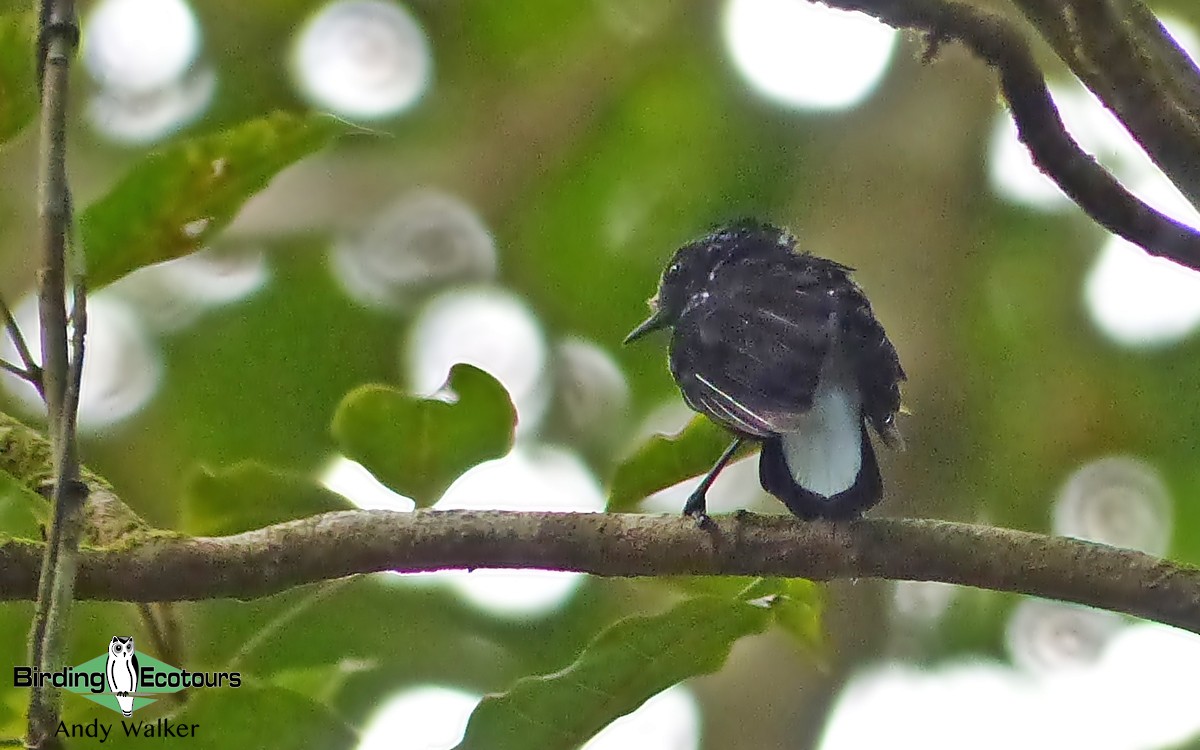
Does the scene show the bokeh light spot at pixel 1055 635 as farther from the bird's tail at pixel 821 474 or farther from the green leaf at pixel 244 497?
the green leaf at pixel 244 497

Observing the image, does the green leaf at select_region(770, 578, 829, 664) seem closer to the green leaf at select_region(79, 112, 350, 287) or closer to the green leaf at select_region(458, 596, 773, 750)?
the green leaf at select_region(458, 596, 773, 750)

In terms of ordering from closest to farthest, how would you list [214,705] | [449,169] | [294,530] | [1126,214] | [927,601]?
1. [214,705]
2. [294,530]
3. [1126,214]
4. [927,601]
5. [449,169]

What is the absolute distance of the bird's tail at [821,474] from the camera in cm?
111

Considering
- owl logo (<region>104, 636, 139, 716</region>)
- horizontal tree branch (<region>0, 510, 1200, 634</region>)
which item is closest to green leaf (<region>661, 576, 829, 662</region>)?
horizontal tree branch (<region>0, 510, 1200, 634</region>)

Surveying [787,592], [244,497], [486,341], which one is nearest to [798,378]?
[787,592]

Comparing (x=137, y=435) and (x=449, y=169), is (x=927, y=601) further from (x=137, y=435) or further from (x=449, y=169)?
(x=137, y=435)

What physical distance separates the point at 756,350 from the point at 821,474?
0.14 meters

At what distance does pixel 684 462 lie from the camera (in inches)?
44.5

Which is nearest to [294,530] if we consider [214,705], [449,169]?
[214,705]

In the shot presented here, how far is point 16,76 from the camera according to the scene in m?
0.93

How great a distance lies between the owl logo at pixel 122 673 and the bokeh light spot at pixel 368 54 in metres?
1.40

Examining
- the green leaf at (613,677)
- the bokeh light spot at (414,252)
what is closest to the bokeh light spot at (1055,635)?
the bokeh light spot at (414,252)

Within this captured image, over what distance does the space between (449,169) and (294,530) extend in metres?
1.50

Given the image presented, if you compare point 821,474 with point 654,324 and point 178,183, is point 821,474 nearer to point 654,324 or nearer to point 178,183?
point 654,324
